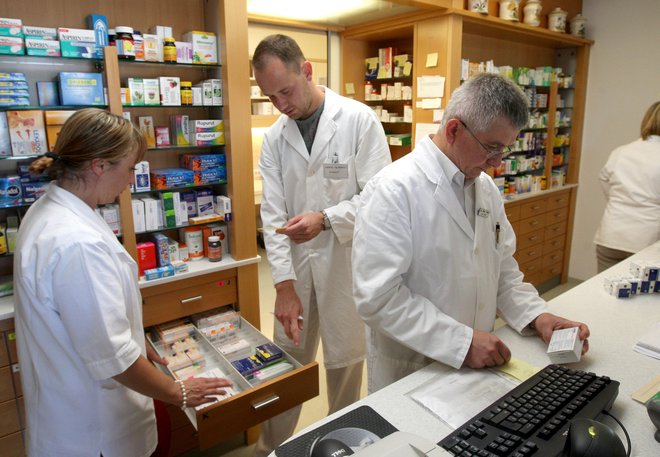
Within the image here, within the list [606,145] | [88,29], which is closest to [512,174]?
[606,145]

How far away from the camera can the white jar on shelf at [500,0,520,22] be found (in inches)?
151

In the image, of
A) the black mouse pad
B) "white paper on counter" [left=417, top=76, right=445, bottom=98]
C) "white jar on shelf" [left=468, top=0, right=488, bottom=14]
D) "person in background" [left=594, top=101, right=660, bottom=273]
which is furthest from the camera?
"white paper on counter" [left=417, top=76, right=445, bottom=98]

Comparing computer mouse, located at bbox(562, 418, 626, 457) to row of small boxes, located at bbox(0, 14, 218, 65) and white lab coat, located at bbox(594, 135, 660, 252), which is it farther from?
white lab coat, located at bbox(594, 135, 660, 252)

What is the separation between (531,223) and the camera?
4.70 metres

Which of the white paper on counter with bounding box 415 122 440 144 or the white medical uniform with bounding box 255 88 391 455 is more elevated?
the white paper on counter with bounding box 415 122 440 144

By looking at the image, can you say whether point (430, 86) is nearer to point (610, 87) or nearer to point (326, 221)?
point (326, 221)

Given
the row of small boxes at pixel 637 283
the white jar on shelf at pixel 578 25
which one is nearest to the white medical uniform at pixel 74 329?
the row of small boxes at pixel 637 283

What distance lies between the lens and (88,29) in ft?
6.98

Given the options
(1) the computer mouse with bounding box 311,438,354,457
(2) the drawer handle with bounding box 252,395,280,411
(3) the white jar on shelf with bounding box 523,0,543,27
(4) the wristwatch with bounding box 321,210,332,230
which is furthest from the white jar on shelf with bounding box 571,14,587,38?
(1) the computer mouse with bounding box 311,438,354,457

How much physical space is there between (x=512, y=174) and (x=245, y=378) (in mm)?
3667

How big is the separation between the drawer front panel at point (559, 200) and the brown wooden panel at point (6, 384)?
15.6 ft

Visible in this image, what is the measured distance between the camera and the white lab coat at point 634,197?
10.8ft

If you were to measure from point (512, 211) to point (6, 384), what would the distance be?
3.99m

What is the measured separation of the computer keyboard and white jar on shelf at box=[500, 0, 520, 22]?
3.50 m
